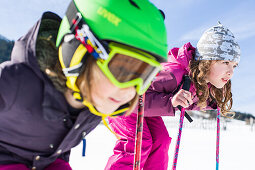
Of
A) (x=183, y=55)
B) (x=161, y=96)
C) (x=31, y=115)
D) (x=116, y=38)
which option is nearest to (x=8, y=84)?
(x=31, y=115)

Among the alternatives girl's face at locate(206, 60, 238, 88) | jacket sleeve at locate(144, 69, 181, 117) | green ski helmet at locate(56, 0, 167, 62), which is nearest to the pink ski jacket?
jacket sleeve at locate(144, 69, 181, 117)

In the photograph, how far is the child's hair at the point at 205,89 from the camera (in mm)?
3422

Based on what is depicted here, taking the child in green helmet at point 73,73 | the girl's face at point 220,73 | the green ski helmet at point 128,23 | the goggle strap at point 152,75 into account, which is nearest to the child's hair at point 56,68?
the child in green helmet at point 73,73

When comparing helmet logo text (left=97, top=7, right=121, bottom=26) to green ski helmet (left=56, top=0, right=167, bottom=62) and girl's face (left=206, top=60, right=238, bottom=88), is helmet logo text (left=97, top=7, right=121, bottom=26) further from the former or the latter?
girl's face (left=206, top=60, right=238, bottom=88)

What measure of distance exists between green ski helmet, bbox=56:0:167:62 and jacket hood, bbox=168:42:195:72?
184 centimetres

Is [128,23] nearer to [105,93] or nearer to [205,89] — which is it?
[105,93]

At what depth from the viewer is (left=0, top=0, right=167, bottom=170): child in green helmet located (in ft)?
5.38

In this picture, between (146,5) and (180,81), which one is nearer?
(146,5)

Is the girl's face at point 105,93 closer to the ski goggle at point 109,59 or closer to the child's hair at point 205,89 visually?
the ski goggle at point 109,59

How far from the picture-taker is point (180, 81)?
333 centimetres

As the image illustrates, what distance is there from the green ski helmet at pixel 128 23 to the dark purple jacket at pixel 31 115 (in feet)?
1.78

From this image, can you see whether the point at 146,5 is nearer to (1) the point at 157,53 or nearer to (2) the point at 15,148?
(1) the point at 157,53

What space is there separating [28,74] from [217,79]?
254cm

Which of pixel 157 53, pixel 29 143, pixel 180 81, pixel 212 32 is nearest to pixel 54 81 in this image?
pixel 29 143
